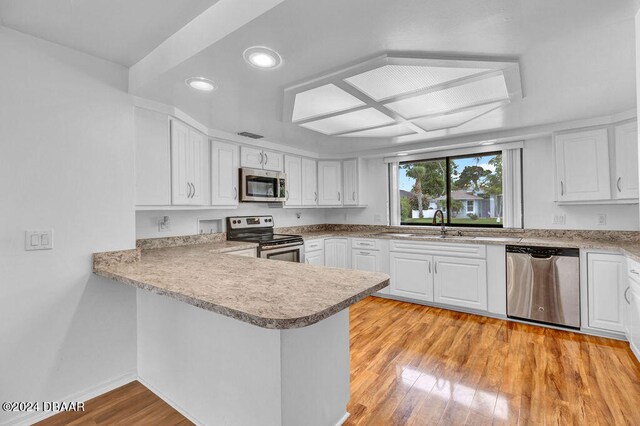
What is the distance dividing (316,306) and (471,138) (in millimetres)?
3439

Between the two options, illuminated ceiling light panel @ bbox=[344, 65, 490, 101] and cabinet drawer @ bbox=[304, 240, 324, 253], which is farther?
cabinet drawer @ bbox=[304, 240, 324, 253]

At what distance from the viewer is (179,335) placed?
1.78m

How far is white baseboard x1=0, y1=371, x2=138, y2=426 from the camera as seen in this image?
1653mm

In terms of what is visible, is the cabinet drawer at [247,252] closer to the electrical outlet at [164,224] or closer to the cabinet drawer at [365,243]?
the electrical outlet at [164,224]

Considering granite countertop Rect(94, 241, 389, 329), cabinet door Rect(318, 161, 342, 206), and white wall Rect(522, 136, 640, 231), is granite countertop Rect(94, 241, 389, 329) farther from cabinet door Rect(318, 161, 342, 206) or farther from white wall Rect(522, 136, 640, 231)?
white wall Rect(522, 136, 640, 231)

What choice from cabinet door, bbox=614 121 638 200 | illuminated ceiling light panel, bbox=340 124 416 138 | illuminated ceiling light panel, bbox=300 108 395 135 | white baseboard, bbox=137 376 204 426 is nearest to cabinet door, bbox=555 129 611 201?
cabinet door, bbox=614 121 638 200

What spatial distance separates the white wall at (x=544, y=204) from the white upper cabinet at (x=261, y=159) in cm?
318

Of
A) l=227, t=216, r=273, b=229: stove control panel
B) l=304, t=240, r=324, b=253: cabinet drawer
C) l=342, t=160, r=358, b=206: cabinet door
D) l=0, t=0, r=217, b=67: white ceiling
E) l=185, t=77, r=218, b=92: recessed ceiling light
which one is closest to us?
l=0, t=0, r=217, b=67: white ceiling

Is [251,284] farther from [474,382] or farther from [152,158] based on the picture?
[474,382]

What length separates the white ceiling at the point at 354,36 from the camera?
1.31 m

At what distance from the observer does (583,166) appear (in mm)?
3029

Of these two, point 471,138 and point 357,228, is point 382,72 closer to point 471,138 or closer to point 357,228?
point 471,138

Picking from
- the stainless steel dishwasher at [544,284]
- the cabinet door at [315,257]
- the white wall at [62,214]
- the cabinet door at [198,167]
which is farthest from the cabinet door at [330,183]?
the white wall at [62,214]

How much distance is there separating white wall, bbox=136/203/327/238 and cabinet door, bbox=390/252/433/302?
170 centimetres
